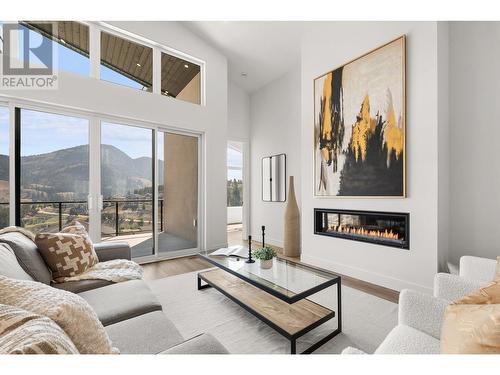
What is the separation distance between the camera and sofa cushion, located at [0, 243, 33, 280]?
4.03ft

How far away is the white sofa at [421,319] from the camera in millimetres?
1014

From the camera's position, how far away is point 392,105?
103 inches

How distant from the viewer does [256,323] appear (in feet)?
6.28

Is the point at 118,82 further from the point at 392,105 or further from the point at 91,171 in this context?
the point at 392,105

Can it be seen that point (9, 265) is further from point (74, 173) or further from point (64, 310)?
point (74, 173)

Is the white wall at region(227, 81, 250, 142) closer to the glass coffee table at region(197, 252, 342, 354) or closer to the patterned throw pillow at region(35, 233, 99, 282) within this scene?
the glass coffee table at region(197, 252, 342, 354)

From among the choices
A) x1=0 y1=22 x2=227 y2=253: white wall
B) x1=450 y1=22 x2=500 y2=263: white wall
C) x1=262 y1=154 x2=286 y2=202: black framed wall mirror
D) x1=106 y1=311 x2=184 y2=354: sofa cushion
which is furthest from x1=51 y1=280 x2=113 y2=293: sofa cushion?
x1=262 y1=154 x2=286 y2=202: black framed wall mirror

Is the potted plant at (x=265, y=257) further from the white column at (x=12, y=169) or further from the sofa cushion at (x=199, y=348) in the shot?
the white column at (x=12, y=169)

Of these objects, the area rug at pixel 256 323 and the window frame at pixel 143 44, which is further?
the window frame at pixel 143 44

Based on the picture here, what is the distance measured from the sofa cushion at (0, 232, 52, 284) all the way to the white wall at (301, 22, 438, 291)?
9.93ft

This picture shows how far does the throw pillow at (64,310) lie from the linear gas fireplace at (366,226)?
109 inches

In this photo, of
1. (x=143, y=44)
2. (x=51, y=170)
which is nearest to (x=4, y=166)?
(x=51, y=170)

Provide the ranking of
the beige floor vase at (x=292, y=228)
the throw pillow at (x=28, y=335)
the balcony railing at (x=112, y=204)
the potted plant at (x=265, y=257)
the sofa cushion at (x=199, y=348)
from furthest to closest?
the beige floor vase at (x=292, y=228) < the balcony railing at (x=112, y=204) < the potted plant at (x=265, y=257) < the sofa cushion at (x=199, y=348) < the throw pillow at (x=28, y=335)

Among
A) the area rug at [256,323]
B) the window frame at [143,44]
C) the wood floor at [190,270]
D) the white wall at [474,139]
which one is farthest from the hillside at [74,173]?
the white wall at [474,139]
